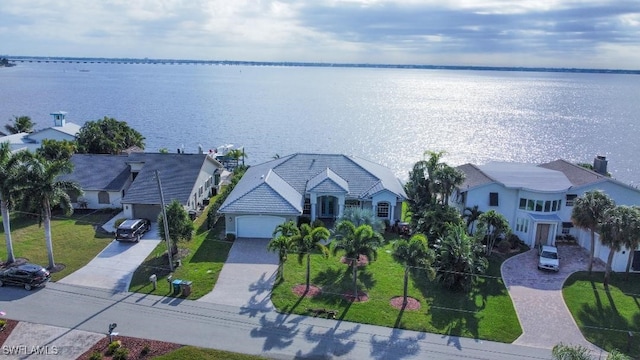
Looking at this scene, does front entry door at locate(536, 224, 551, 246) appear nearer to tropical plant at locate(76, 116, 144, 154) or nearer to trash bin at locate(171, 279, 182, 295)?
trash bin at locate(171, 279, 182, 295)

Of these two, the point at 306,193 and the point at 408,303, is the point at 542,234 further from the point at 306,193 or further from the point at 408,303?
the point at 306,193

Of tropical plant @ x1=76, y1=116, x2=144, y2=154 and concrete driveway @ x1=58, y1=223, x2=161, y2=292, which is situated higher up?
tropical plant @ x1=76, y1=116, x2=144, y2=154

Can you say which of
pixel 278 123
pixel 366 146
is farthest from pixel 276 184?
pixel 278 123

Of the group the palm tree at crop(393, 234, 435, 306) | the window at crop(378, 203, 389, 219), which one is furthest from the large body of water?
the palm tree at crop(393, 234, 435, 306)

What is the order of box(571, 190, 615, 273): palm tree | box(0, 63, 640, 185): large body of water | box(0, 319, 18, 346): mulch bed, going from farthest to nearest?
1. box(0, 63, 640, 185): large body of water
2. box(571, 190, 615, 273): palm tree
3. box(0, 319, 18, 346): mulch bed

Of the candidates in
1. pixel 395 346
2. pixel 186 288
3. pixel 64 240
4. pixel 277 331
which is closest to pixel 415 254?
pixel 395 346

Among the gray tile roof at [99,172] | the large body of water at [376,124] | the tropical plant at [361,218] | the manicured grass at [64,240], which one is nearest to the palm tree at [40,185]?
the manicured grass at [64,240]
